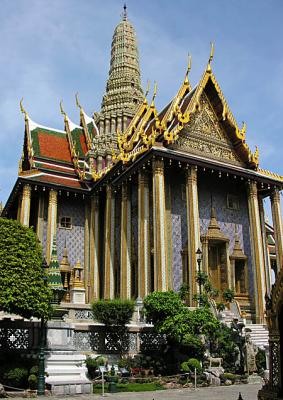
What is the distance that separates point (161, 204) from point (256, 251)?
524 centimetres

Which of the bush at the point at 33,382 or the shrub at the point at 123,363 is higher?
the shrub at the point at 123,363

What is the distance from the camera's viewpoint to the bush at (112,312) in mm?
13031

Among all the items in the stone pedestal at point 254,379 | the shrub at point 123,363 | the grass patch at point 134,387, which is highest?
the shrub at point 123,363

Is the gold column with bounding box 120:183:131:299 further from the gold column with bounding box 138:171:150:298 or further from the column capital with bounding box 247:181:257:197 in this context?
the column capital with bounding box 247:181:257:197

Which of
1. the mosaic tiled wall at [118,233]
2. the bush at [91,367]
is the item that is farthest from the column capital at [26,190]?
the bush at [91,367]

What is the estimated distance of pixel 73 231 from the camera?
24891 millimetres

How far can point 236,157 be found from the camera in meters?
22.6

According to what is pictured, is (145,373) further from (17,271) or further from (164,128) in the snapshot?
(164,128)

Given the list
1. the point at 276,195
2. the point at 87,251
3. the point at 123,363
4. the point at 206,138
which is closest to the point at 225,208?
the point at 276,195

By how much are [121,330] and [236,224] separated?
1033 centimetres

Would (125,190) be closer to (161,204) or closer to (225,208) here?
(161,204)

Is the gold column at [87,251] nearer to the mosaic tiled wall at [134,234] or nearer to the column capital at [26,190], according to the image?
the column capital at [26,190]

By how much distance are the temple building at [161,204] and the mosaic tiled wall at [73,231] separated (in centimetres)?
5

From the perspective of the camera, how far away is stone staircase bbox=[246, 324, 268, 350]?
15901 millimetres
